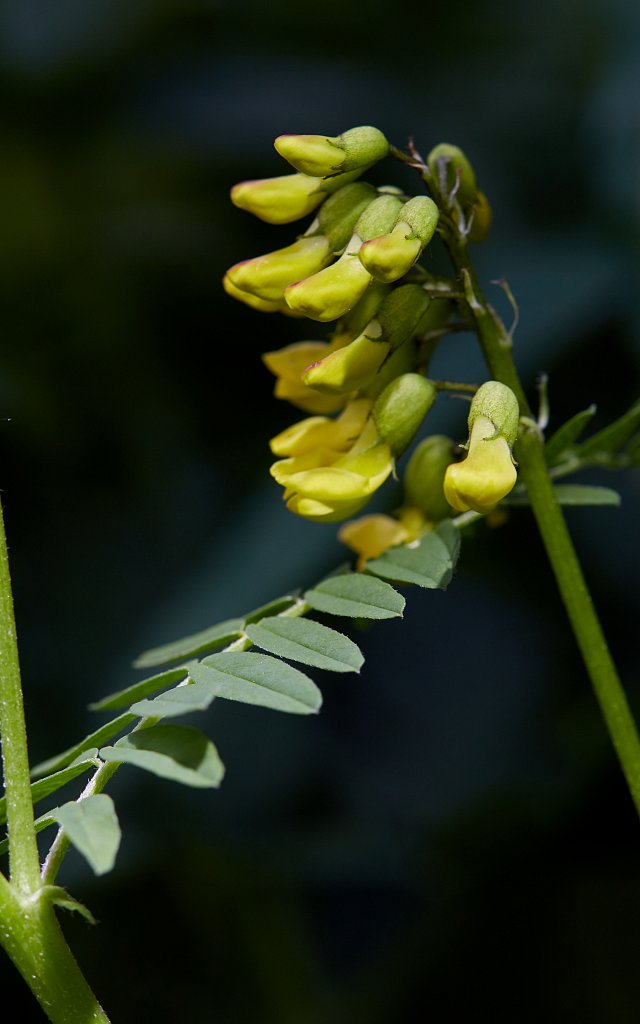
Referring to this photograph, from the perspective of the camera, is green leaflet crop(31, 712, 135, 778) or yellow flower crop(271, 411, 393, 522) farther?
yellow flower crop(271, 411, 393, 522)

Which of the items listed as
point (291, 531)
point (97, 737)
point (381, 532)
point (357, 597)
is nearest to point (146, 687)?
point (97, 737)

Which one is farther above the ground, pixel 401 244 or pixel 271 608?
pixel 401 244

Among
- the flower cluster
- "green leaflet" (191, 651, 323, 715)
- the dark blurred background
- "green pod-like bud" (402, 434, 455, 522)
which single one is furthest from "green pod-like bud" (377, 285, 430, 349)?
the dark blurred background

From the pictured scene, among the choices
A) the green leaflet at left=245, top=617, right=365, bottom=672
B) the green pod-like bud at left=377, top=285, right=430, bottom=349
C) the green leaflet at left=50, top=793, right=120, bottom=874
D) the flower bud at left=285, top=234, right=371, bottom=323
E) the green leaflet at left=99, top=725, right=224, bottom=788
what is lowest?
the green leaflet at left=50, top=793, right=120, bottom=874

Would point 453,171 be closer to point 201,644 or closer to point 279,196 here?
point 279,196

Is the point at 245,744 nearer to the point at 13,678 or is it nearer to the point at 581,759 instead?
the point at 581,759

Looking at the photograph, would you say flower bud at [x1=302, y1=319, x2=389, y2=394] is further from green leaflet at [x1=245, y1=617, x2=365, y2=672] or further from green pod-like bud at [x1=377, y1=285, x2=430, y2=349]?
green leaflet at [x1=245, y1=617, x2=365, y2=672]

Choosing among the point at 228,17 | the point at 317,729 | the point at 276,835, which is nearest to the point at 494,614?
the point at 317,729

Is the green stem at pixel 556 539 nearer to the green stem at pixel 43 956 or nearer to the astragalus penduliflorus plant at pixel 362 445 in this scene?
the astragalus penduliflorus plant at pixel 362 445
